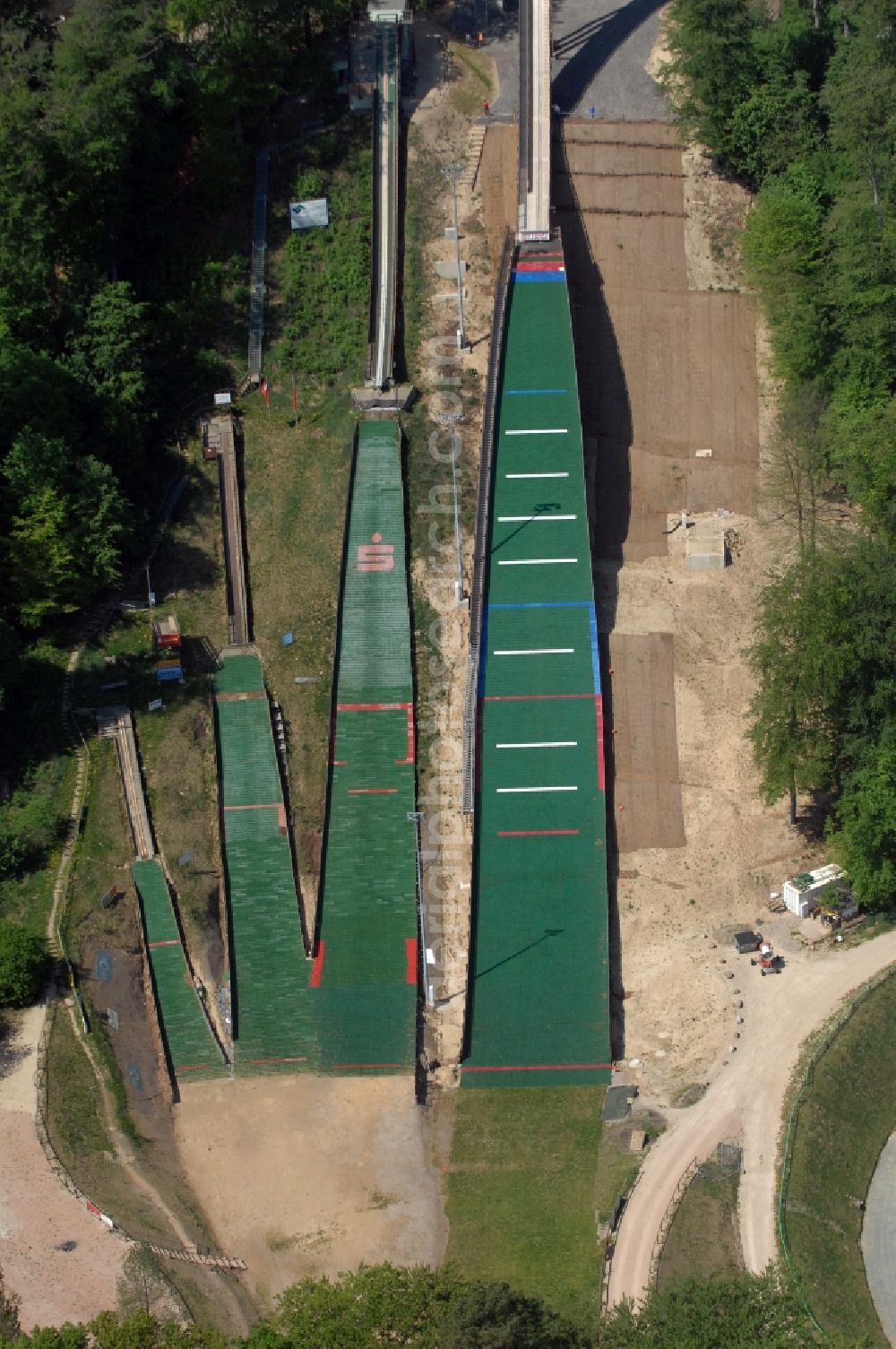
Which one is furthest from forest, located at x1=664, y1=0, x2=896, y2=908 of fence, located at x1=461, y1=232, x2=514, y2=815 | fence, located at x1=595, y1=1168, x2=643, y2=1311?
fence, located at x1=595, y1=1168, x2=643, y2=1311

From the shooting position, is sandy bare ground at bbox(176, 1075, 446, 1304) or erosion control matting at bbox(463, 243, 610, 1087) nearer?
sandy bare ground at bbox(176, 1075, 446, 1304)

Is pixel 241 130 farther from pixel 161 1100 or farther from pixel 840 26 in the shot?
pixel 161 1100

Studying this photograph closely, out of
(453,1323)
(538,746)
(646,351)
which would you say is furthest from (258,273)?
(453,1323)

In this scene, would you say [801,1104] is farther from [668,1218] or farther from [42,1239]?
[42,1239]

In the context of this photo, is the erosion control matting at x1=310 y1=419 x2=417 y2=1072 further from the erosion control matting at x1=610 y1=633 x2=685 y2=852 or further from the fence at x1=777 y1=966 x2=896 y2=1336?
the fence at x1=777 y1=966 x2=896 y2=1336

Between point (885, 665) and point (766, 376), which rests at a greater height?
point (766, 376)

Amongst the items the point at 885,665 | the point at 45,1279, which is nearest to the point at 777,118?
the point at 885,665
